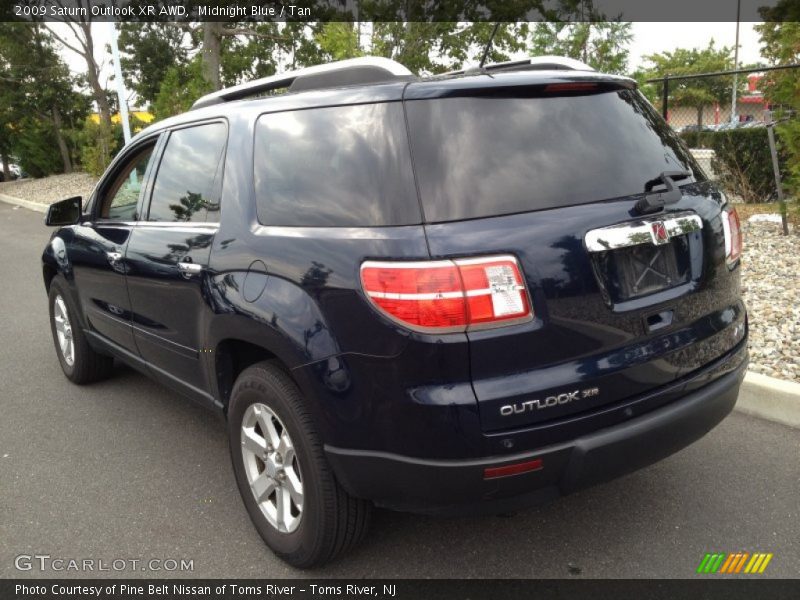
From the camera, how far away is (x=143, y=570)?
2725 millimetres

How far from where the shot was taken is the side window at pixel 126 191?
12.4 feet

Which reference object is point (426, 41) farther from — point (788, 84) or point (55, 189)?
point (55, 189)

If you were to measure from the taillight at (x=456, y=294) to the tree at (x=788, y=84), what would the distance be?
6619mm

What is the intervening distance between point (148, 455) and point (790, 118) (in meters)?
7.63

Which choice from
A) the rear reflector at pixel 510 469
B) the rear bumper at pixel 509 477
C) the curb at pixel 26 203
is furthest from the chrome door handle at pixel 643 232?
the curb at pixel 26 203

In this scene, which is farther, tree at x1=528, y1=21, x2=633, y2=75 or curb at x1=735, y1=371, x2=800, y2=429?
tree at x1=528, y1=21, x2=633, y2=75

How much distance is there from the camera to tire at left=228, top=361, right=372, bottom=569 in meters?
2.40

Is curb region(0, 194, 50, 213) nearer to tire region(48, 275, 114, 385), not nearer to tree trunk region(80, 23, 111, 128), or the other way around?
tree trunk region(80, 23, 111, 128)

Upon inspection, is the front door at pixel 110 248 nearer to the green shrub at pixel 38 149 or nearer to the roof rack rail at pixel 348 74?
the roof rack rail at pixel 348 74

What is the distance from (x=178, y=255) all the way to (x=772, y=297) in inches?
189

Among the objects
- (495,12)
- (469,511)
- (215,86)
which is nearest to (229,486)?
(469,511)

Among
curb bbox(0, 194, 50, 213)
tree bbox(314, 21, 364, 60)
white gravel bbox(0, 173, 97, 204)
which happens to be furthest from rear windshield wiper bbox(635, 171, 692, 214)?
white gravel bbox(0, 173, 97, 204)

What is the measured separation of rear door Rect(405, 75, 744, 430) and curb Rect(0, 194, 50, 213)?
1878 cm

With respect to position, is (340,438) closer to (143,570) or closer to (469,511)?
(469,511)
